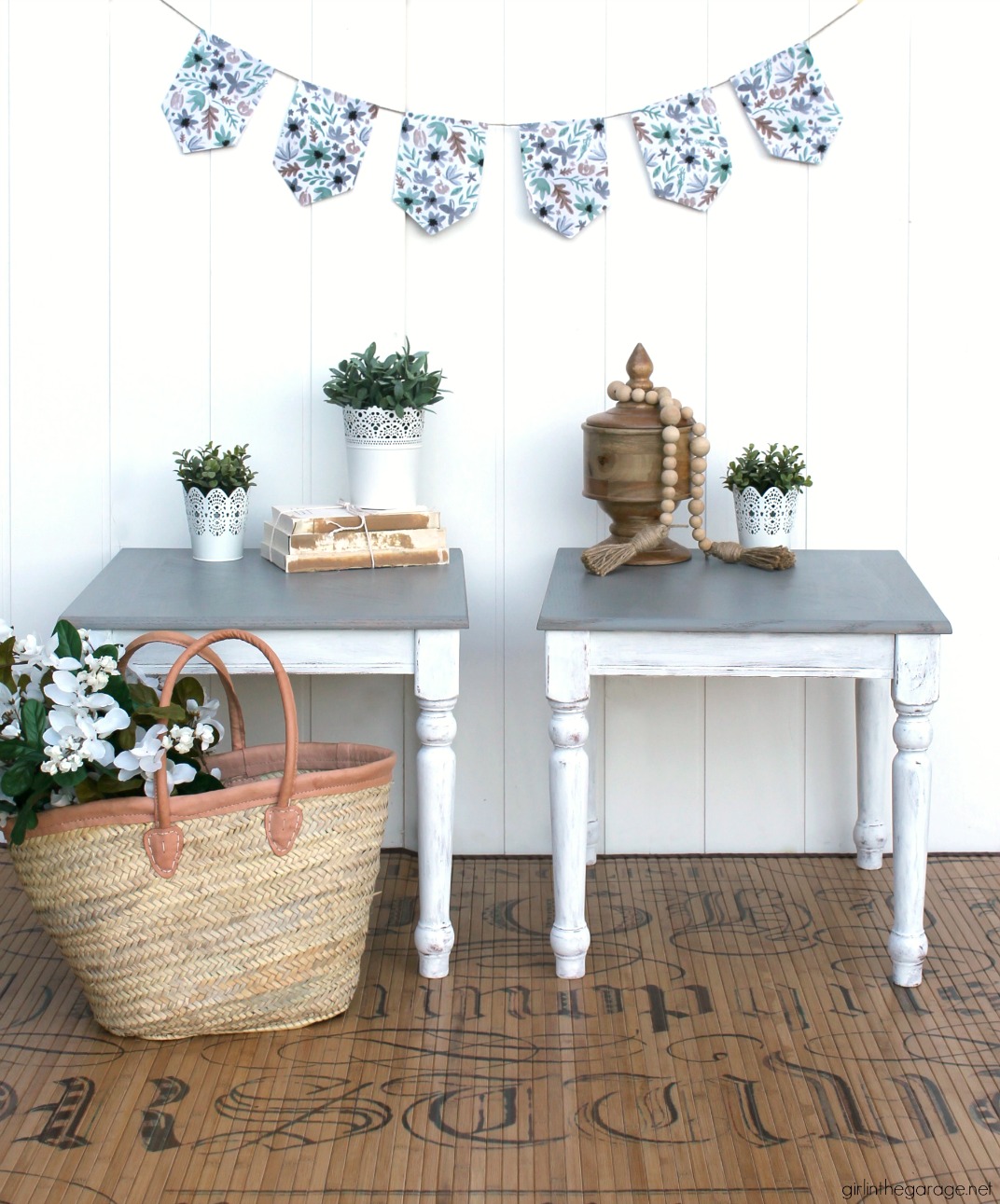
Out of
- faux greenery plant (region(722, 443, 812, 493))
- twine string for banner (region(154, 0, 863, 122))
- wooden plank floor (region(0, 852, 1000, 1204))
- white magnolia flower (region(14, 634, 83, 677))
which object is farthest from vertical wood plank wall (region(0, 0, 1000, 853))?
white magnolia flower (region(14, 634, 83, 677))

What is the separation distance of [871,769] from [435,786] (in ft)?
3.11

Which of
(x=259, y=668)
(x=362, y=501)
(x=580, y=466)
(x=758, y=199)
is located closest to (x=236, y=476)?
Answer: (x=362, y=501)

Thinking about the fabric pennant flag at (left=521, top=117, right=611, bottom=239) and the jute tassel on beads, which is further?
the fabric pennant flag at (left=521, top=117, right=611, bottom=239)

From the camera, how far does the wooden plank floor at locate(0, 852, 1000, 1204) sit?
168 centimetres

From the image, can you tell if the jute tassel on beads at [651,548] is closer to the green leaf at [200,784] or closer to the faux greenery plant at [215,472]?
the faux greenery plant at [215,472]

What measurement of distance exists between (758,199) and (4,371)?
1.43 m

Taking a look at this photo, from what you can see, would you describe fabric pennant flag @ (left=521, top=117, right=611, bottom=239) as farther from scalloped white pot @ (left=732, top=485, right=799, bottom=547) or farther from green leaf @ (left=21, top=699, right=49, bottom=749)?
green leaf @ (left=21, top=699, right=49, bottom=749)

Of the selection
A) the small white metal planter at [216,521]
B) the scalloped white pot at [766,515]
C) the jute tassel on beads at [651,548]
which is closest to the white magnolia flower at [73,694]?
the small white metal planter at [216,521]

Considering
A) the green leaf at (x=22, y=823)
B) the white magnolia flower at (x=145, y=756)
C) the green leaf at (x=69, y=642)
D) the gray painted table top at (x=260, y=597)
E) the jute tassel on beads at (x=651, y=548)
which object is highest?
the jute tassel on beads at (x=651, y=548)

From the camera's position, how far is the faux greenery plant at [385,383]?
7.90ft

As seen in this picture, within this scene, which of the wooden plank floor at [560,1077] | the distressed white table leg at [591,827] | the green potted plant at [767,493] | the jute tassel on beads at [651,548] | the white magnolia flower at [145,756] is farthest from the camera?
the distressed white table leg at [591,827]

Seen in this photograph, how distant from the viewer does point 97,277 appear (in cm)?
257

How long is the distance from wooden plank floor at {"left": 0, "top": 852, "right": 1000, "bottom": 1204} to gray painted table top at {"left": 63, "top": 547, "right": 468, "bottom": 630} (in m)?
0.59

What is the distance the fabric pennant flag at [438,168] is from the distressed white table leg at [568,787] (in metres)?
0.92
